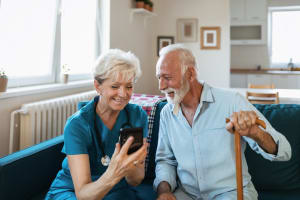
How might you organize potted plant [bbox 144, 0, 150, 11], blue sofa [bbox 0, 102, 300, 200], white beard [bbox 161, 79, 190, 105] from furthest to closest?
potted plant [bbox 144, 0, 150, 11] < blue sofa [bbox 0, 102, 300, 200] < white beard [bbox 161, 79, 190, 105]

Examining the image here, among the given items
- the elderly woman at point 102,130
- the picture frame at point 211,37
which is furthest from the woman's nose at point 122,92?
the picture frame at point 211,37

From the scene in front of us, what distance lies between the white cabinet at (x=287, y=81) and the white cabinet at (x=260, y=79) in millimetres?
112

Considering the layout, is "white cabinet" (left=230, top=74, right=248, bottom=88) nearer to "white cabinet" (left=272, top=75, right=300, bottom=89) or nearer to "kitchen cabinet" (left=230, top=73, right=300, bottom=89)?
"kitchen cabinet" (left=230, top=73, right=300, bottom=89)

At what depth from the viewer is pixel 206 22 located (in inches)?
208

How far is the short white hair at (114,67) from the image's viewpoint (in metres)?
1.37

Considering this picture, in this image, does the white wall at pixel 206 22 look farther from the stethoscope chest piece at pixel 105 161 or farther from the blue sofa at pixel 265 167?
the stethoscope chest piece at pixel 105 161

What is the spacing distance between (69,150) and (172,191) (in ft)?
1.91

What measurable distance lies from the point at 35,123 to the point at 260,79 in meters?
5.12

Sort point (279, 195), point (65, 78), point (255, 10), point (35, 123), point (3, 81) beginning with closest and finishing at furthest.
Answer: point (279, 195) < point (3, 81) < point (35, 123) < point (65, 78) < point (255, 10)

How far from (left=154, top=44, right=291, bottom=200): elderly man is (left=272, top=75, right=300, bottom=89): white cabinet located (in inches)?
200

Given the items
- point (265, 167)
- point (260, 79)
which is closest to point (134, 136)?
point (265, 167)

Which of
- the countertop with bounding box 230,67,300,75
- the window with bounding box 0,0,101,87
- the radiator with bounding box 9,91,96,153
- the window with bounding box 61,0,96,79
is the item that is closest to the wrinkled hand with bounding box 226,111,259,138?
the radiator with bounding box 9,91,96,153

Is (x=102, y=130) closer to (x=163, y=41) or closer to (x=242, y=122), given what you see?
(x=242, y=122)

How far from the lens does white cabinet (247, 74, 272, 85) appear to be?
629cm
